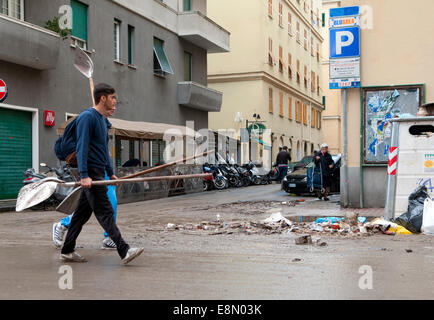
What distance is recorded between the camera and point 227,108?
38062mm

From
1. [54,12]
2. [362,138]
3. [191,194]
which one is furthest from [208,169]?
[362,138]

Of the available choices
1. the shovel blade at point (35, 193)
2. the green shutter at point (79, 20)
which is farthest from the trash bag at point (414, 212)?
the green shutter at point (79, 20)

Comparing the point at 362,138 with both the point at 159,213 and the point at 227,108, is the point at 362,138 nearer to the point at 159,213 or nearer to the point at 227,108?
the point at 159,213

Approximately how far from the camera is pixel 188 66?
2880cm

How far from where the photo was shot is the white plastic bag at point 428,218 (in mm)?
8758

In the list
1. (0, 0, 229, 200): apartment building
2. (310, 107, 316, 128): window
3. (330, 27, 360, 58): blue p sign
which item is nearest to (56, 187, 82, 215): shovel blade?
(0, 0, 229, 200): apartment building

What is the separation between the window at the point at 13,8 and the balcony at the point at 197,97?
10.8 meters

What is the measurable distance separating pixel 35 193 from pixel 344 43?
31.8ft

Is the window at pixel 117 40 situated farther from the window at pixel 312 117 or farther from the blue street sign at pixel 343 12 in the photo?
the window at pixel 312 117

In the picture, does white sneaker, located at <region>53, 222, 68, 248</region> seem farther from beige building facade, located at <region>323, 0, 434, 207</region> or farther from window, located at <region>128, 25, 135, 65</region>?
window, located at <region>128, 25, 135, 65</region>

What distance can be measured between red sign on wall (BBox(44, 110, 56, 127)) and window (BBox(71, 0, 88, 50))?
2.79 metres

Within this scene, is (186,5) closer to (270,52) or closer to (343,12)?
(270,52)

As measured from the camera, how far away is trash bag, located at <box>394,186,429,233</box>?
906 centimetres

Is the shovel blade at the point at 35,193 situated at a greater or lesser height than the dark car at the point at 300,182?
greater
